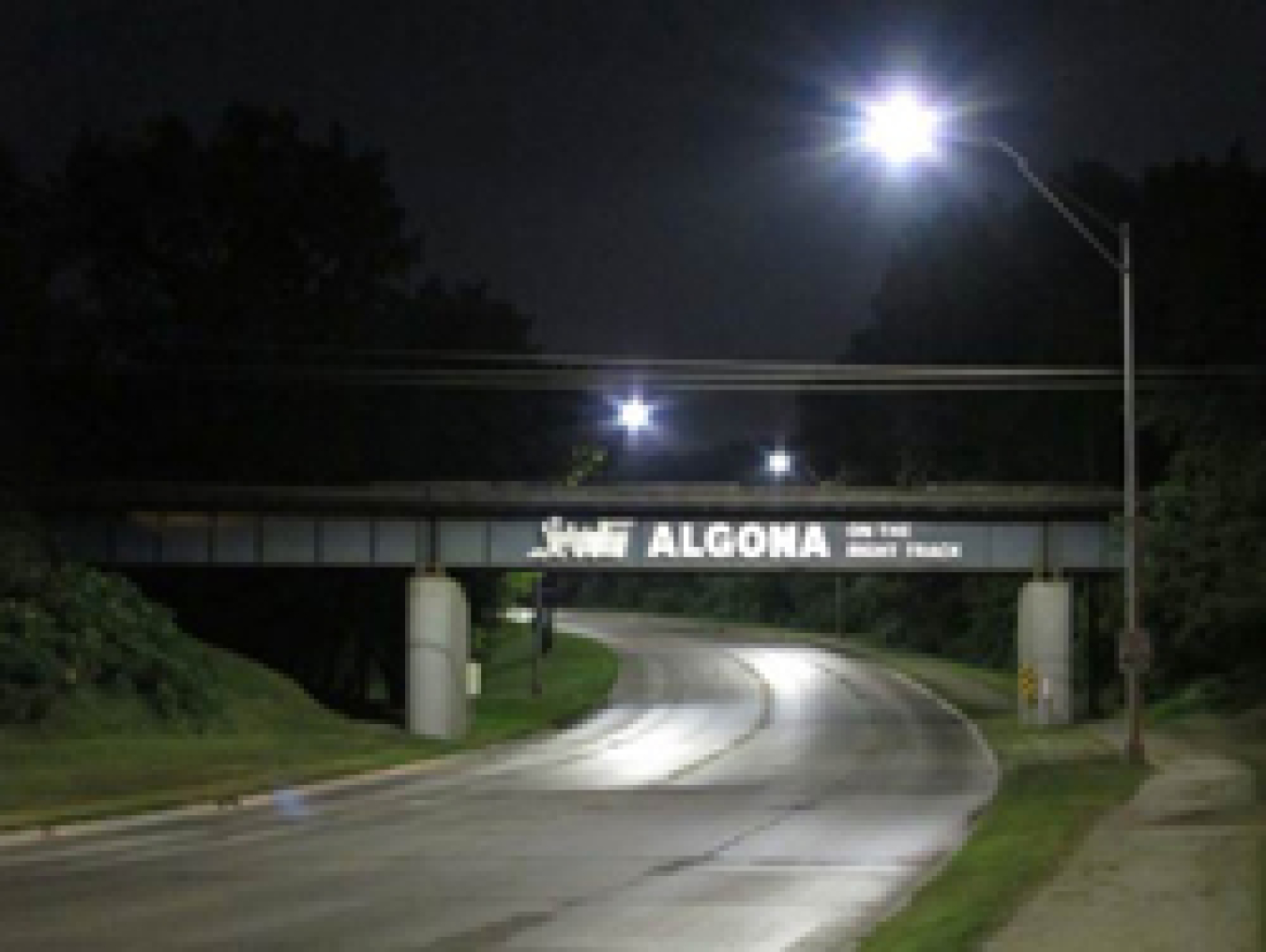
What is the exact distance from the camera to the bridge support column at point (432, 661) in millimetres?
50594

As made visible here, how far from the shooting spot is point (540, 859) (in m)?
20.7

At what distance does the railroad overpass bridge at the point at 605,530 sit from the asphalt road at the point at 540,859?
27.9 feet

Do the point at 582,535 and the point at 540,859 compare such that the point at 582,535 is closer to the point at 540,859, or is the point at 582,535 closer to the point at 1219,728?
the point at 1219,728

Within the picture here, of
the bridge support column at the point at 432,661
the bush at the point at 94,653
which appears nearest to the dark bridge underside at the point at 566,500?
the bridge support column at the point at 432,661

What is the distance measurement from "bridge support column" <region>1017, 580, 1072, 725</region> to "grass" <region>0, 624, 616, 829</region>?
13.7m

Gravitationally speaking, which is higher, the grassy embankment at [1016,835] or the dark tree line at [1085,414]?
the dark tree line at [1085,414]

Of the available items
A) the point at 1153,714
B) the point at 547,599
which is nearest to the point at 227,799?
the point at 1153,714

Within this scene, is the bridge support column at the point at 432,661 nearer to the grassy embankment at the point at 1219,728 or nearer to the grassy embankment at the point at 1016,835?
the grassy embankment at the point at 1016,835

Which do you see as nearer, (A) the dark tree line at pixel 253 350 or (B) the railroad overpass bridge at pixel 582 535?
(B) the railroad overpass bridge at pixel 582 535

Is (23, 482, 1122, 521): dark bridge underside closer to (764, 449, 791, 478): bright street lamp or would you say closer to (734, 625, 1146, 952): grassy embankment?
(734, 625, 1146, 952): grassy embankment

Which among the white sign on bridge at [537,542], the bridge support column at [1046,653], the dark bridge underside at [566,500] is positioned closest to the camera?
the dark bridge underside at [566,500]

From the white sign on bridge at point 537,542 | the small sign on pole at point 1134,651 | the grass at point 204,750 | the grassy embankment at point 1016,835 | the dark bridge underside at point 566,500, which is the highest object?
the dark bridge underside at point 566,500

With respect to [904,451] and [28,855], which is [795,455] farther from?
[28,855]

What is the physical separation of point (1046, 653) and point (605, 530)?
12.4 metres
